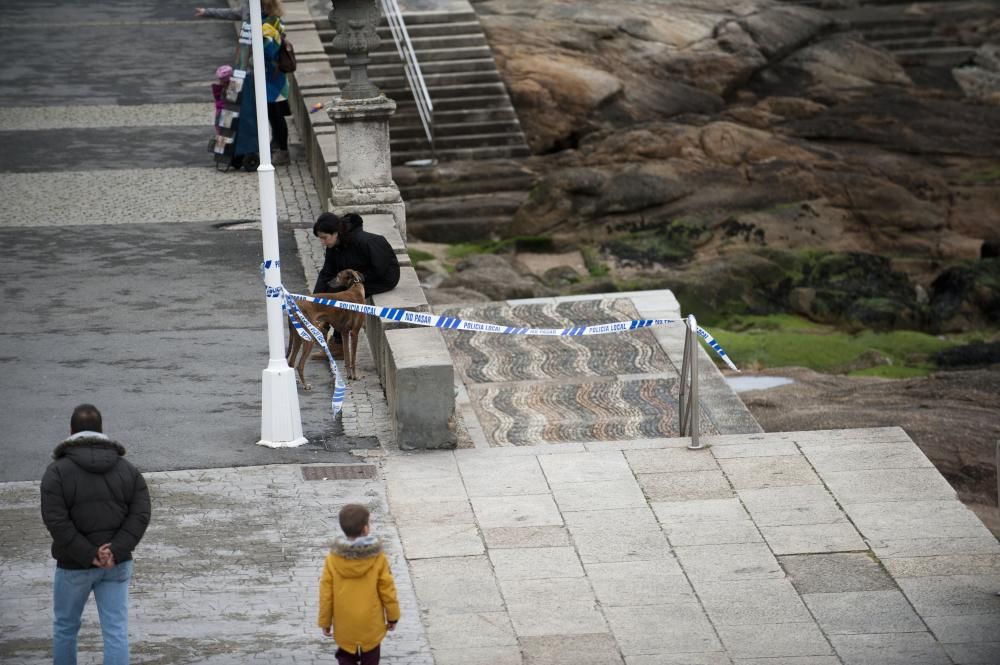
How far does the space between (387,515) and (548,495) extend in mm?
1196

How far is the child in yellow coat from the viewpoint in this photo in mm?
7754

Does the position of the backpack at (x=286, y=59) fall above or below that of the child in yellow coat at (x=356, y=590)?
below

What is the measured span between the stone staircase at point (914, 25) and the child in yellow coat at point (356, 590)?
25.1 metres

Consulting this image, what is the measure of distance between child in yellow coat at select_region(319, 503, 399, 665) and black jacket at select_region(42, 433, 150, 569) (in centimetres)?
111

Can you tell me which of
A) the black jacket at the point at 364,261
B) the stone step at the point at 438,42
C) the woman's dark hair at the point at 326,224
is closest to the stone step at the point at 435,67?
the stone step at the point at 438,42

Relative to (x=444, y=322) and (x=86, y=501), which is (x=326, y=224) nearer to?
(x=444, y=322)

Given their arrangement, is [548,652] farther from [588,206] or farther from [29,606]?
[588,206]

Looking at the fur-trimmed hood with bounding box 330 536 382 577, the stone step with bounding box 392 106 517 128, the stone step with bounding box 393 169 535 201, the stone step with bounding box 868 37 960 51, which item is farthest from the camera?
the stone step with bounding box 868 37 960 51

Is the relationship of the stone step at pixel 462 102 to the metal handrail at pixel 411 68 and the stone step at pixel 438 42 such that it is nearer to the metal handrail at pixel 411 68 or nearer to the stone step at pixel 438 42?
the metal handrail at pixel 411 68

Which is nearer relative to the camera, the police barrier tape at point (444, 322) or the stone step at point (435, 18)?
the police barrier tape at point (444, 322)

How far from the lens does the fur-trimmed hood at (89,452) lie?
7.97 m

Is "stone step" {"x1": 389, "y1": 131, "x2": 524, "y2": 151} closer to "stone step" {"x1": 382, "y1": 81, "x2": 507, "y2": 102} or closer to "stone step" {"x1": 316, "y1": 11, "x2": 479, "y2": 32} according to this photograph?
"stone step" {"x1": 382, "y1": 81, "x2": 507, "y2": 102}

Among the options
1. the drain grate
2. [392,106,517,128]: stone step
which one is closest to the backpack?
[392,106,517,128]: stone step

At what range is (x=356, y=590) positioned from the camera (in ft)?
25.7
